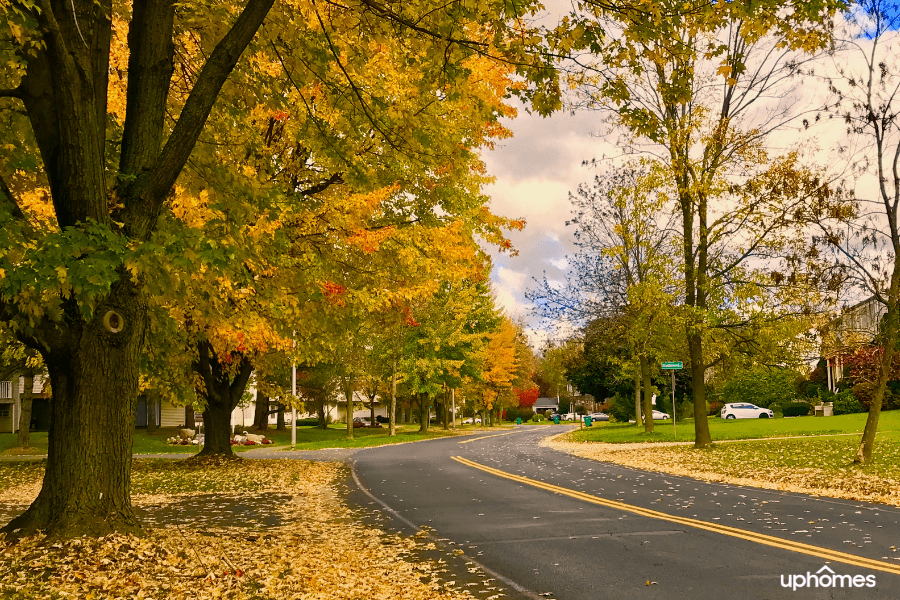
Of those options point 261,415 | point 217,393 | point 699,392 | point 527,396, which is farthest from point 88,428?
point 527,396

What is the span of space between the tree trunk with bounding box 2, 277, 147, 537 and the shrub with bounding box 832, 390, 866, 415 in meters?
49.7

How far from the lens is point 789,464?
715 inches

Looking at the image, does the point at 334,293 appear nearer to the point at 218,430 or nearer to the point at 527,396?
the point at 218,430

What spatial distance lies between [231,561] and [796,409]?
54.9 m

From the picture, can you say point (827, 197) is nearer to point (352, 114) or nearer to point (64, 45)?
point (352, 114)

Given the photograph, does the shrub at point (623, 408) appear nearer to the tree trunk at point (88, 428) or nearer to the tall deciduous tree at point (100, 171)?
the tall deciduous tree at point (100, 171)

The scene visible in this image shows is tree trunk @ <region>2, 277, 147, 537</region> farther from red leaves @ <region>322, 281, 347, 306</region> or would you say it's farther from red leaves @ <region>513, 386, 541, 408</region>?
red leaves @ <region>513, 386, 541, 408</region>

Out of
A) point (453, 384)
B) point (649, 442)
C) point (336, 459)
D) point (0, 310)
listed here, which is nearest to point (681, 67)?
point (0, 310)

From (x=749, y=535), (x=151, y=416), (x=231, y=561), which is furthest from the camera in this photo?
(x=151, y=416)

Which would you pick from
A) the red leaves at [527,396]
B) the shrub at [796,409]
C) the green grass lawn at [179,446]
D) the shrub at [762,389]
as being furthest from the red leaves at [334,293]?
the red leaves at [527,396]

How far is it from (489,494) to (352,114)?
756 centimetres

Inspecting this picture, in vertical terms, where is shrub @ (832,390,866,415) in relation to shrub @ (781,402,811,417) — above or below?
above

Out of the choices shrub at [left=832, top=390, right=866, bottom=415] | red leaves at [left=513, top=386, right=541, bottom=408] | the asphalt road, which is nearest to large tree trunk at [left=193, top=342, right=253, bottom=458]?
the asphalt road

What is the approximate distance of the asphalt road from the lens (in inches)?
259
